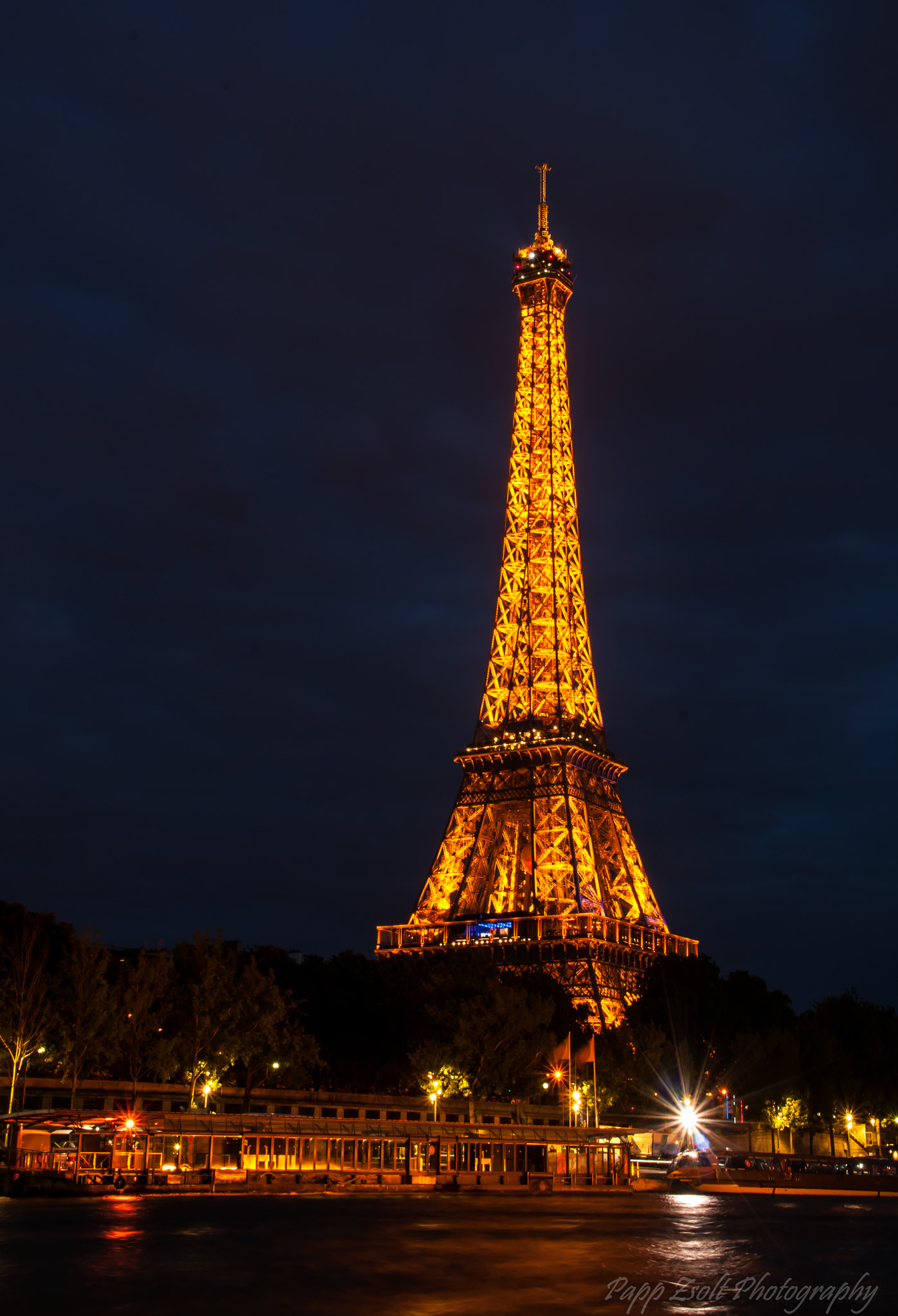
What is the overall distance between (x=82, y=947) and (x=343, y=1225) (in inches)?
1360

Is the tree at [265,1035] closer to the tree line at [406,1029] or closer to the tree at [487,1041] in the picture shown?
the tree line at [406,1029]

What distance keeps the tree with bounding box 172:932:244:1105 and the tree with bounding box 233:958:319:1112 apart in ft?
2.12

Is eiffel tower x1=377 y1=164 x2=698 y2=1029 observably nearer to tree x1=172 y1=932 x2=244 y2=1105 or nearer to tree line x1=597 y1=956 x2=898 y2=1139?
tree line x1=597 y1=956 x2=898 y2=1139

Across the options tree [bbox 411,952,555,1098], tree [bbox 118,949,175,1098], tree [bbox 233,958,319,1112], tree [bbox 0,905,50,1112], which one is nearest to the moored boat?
tree [bbox 411,952,555,1098]

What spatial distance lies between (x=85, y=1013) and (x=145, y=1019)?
3.64 m

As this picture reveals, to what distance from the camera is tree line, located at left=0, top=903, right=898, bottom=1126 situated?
240 feet

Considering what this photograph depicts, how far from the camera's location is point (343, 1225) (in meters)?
42.4

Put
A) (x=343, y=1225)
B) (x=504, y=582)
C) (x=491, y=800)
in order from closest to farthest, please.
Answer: (x=343, y=1225), (x=491, y=800), (x=504, y=582)

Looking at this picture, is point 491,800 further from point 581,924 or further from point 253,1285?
point 253,1285

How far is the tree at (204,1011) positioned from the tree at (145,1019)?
1374 mm

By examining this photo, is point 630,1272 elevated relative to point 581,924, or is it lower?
lower

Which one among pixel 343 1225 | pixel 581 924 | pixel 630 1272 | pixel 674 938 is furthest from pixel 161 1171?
pixel 674 938

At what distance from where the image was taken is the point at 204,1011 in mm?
75750

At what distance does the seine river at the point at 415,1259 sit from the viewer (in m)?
26.2
